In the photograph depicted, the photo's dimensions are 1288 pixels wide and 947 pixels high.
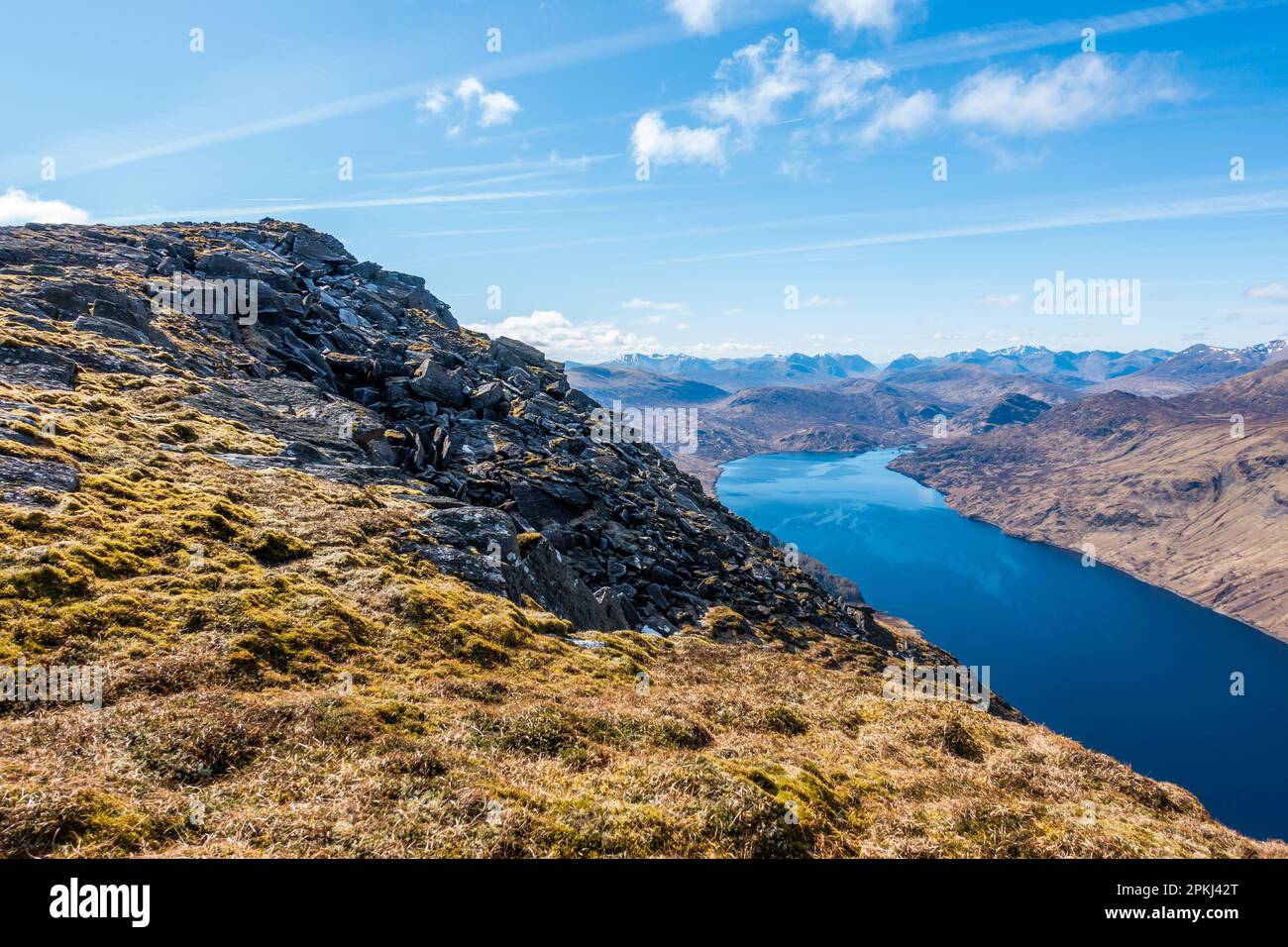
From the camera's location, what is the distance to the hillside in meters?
10.7

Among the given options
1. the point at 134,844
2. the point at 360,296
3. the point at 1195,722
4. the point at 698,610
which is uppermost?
the point at 360,296

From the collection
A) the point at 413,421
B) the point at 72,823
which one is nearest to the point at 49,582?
the point at 72,823

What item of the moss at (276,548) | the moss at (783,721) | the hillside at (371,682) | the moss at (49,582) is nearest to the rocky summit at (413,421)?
the hillside at (371,682)

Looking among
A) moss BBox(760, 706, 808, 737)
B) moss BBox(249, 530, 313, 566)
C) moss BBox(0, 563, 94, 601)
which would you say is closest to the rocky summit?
moss BBox(249, 530, 313, 566)

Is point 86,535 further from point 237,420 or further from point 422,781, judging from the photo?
point 237,420

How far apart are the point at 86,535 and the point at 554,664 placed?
1687 cm

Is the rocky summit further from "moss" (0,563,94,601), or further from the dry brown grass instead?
"moss" (0,563,94,601)

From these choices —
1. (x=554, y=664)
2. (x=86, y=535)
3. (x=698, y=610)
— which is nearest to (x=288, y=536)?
(x=86, y=535)

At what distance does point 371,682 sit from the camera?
17.5 meters

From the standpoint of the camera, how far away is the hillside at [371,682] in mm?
10656

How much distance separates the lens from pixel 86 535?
19625mm

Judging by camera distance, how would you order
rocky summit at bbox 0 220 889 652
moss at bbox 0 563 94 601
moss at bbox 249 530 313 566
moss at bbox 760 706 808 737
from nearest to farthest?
moss at bbox 0 563 94 601 → moss at bbox 760 706 808 737 → moss at bbox 249 530 313 566 → rocky summit at bbox 0 220 889 652

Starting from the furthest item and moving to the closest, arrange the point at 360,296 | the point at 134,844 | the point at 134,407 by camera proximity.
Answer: the point at 360,296 < the point at 134,407 < the point at 134,844

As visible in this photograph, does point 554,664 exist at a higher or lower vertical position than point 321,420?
lower
